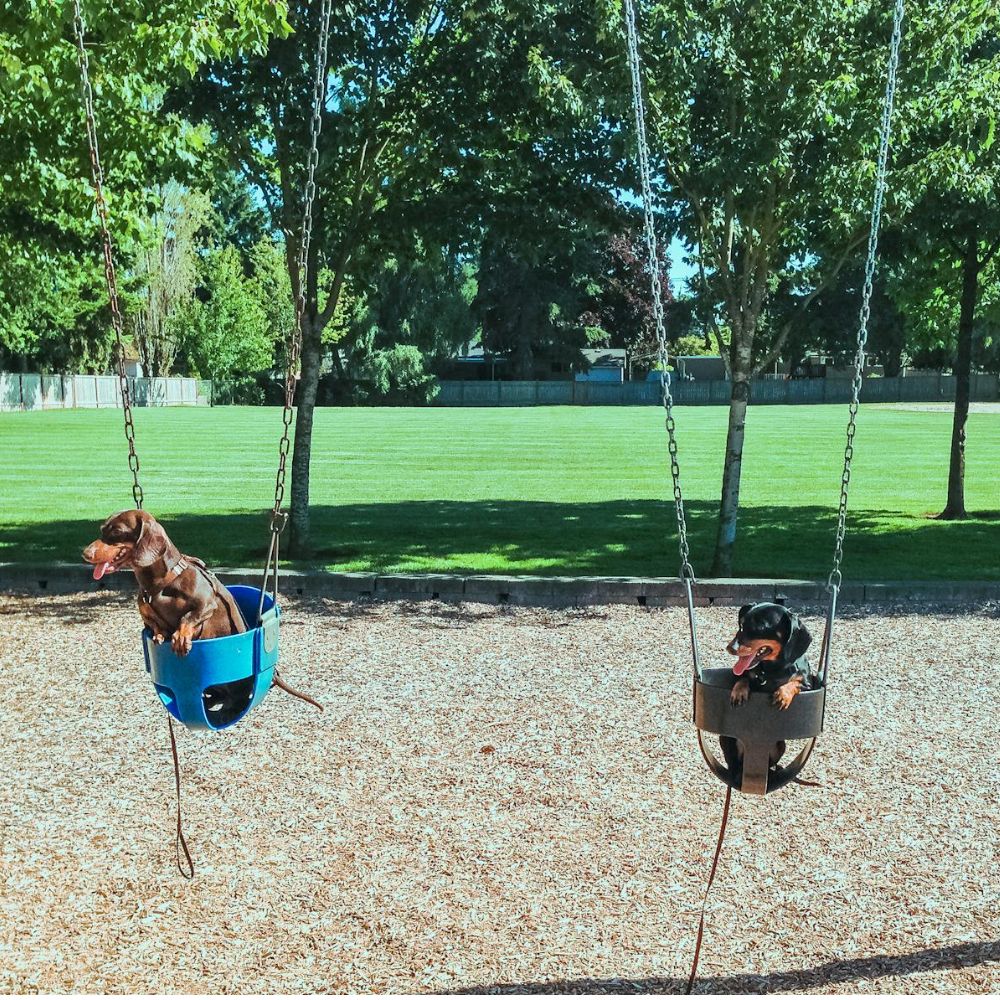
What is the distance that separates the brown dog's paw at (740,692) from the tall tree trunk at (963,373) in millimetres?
12937

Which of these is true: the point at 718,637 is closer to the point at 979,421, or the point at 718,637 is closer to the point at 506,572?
the point at 506,572

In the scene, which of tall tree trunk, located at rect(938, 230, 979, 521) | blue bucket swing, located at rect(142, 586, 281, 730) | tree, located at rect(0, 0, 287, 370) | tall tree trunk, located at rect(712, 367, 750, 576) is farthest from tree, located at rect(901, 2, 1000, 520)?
blue bucket swing, located at rect(142, 586, 281, 730)

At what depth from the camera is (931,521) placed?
1642 cm

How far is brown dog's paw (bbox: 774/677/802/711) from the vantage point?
3.49 metres

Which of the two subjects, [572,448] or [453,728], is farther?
[572,448]

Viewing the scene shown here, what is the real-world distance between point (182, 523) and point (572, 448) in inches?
683

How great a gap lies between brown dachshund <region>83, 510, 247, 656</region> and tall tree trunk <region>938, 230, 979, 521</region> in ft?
44.0

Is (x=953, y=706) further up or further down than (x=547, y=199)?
further down

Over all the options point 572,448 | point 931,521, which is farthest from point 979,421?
point 931,521

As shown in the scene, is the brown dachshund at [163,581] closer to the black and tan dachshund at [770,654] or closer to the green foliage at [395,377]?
the black and tan dachshund at [770,654]

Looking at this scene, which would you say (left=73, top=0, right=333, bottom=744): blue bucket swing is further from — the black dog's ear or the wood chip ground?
the black dog's ear

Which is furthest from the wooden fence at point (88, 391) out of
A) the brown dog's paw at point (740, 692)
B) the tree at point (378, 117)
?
the brown dog's paw at point (740, 692)

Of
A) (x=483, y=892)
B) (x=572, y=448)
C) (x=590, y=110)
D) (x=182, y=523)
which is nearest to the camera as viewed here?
(x=483, y=892)

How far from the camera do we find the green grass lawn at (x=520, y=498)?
1360 cm
